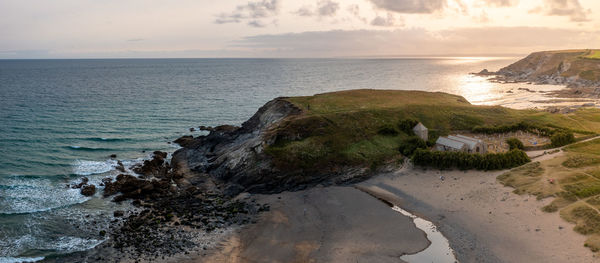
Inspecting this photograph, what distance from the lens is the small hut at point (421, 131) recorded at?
55.4m

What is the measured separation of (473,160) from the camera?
45.8m

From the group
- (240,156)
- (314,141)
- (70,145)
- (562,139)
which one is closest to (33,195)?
(70,145)

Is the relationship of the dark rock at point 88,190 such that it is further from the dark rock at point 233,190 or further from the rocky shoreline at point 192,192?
the dark rock at point 233,190

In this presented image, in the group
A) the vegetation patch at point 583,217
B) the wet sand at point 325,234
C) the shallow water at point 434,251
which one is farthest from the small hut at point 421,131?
the vegetation patch at point 583,217

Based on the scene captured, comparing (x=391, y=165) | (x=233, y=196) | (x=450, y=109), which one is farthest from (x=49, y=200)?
(x=450, y=109)

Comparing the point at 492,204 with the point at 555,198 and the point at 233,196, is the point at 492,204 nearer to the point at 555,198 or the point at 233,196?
the point at 555,198

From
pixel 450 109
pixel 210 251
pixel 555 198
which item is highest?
pixel 450 109

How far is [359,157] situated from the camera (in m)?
49.5

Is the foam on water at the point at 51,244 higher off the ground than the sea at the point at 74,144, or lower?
lower

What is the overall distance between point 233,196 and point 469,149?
106 feet

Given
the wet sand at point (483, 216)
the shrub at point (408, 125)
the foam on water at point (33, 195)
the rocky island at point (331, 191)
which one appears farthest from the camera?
the shrub at point (408, 125)

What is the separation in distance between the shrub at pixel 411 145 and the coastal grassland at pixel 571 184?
11885 mm

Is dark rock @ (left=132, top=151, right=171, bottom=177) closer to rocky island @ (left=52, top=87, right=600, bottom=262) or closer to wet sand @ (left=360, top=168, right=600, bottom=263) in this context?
A: rocky island @ (left=52, top=87, right=600, bottom=262)

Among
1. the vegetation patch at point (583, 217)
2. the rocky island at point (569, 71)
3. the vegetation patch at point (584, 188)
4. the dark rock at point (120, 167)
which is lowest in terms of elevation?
the dark rock at point (120, 167)
